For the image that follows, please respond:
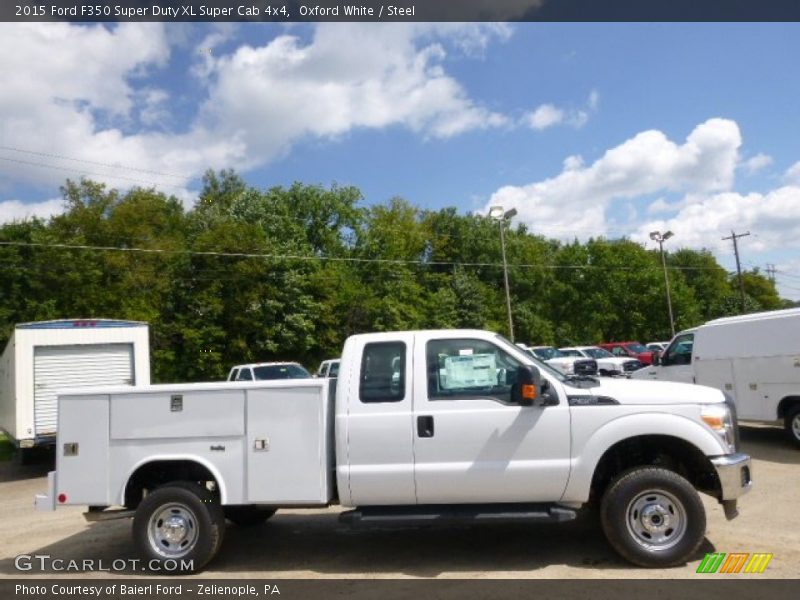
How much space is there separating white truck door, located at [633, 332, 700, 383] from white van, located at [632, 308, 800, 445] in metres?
0.03

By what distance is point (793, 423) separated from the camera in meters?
11.6

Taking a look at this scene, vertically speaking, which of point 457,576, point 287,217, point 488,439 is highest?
point 287,217

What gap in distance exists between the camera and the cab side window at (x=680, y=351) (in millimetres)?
13500

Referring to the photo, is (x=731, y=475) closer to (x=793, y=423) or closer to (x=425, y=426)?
(x=425, y=426)

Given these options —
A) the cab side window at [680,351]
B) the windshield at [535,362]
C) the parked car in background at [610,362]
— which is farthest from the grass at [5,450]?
the parked car in background at [610,362]

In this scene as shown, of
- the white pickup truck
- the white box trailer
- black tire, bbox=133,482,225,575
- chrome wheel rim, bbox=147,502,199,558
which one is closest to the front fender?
the white pickup truck

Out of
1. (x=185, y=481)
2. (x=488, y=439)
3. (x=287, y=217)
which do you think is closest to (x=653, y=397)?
(x=488, y=439)

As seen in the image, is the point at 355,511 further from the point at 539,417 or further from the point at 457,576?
the point at 539,417

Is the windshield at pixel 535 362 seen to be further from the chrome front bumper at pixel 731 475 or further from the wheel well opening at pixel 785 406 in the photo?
the wheel well opening at pixel 785 406

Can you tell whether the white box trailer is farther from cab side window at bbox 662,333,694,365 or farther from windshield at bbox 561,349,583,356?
windshield at bbox 561,349,583,356

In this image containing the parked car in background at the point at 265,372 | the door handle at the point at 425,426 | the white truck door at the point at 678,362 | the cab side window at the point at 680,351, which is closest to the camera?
the door handle at the point at 425,426

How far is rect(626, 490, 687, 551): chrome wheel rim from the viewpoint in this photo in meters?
5.81
